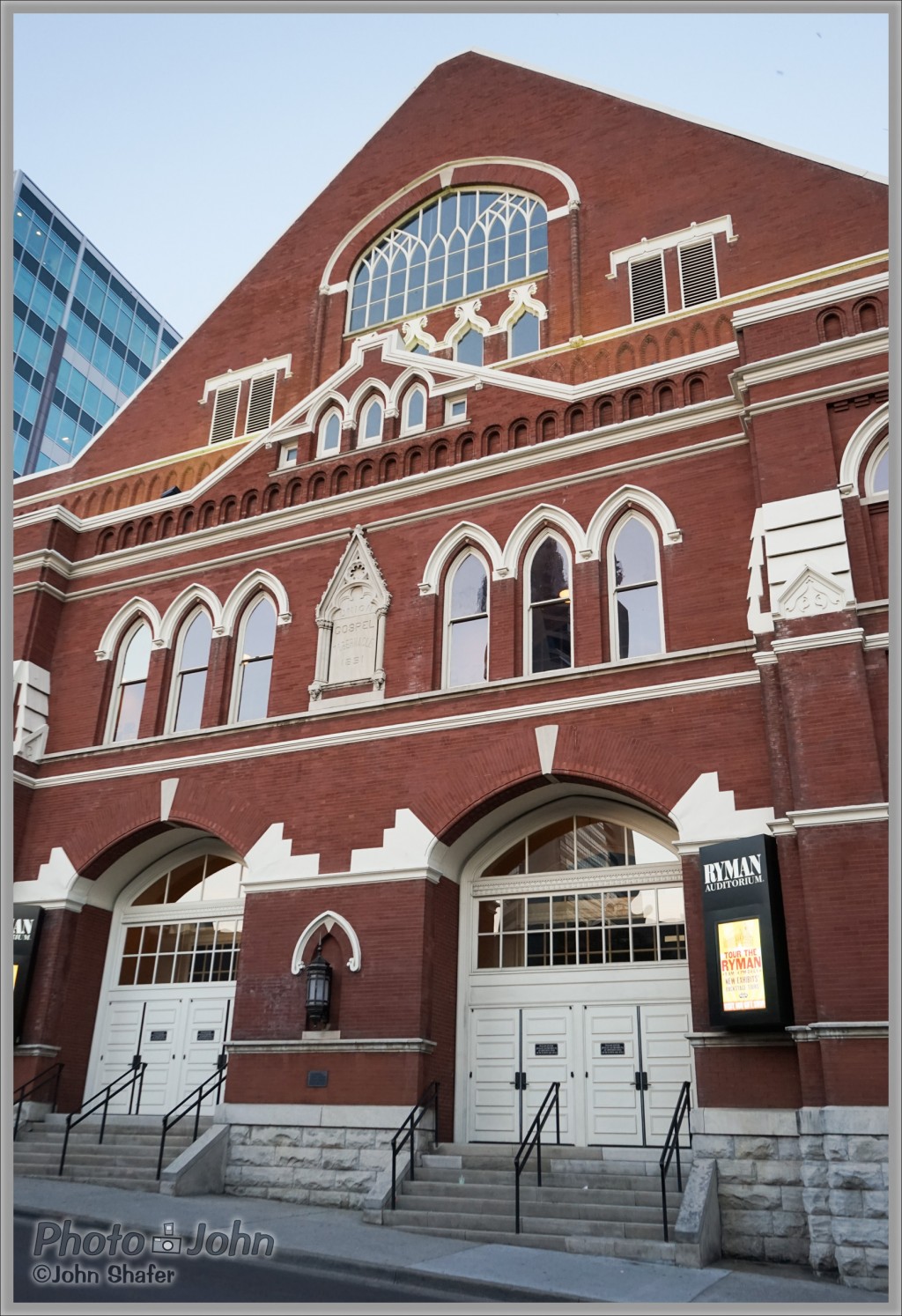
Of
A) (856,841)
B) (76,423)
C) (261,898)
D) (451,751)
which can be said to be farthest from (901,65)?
(76,423)

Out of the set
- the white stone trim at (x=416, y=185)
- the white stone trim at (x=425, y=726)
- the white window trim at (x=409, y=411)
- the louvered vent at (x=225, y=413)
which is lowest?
the white stone trim at (x=425, y=726)

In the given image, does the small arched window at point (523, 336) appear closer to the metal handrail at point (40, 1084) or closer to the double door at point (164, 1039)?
the double door at point (164, 1039)

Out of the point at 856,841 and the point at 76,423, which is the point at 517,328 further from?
the point at 76,423

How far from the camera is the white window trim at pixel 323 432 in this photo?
1978cm

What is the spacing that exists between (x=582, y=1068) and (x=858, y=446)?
9018 mm

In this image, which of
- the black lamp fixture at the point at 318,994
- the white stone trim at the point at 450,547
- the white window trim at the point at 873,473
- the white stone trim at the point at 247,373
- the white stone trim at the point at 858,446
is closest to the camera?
the white window trim at the point at 873,473

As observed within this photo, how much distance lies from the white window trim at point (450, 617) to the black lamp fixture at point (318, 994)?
4.41 metres

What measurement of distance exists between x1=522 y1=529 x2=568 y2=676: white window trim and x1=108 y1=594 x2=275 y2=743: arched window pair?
463 centimetres

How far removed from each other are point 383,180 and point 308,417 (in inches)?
303

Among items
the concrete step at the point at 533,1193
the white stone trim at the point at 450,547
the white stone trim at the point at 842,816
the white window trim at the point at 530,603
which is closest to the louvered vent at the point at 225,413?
the white stone trim at the point at 450,547

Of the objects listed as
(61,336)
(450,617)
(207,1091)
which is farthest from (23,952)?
(61,336)

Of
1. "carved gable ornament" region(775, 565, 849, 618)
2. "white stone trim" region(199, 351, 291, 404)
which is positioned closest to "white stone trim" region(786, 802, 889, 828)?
"carved gable ornament" region(775, 565, 849, 618)

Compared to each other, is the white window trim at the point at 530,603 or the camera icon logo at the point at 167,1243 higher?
the white window trim at the point at 530,603

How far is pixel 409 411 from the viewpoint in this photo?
19.4 metres
